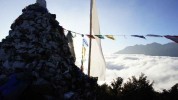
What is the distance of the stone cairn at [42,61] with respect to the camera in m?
9.48

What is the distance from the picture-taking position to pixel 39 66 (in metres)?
10.3

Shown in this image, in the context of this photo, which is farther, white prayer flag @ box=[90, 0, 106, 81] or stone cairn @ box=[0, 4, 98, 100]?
white prayer flag @ box=[90, 0, 106, 81]

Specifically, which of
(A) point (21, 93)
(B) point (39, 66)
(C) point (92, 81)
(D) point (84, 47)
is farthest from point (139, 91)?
(A) point (21, 93)

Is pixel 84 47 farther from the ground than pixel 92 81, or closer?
farther from the ground

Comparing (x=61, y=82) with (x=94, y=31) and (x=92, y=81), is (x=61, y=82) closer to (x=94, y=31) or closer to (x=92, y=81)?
(x=92, y=81)

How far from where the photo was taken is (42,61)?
34.6 ft

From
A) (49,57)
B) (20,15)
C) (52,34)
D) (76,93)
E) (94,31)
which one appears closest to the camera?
(76,93)

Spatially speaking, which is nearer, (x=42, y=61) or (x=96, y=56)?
(x=42, y=61)

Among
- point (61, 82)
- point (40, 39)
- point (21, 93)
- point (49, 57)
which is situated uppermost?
point (40, 39)

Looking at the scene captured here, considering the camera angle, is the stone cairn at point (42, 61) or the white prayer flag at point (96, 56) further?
the white prayer flag at point (96, 56)

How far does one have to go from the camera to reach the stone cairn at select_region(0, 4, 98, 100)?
9.48 metres

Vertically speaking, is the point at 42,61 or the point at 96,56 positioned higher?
the point at 96,56

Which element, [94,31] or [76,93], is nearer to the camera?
[76,93]

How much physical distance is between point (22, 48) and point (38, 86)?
2653mm
